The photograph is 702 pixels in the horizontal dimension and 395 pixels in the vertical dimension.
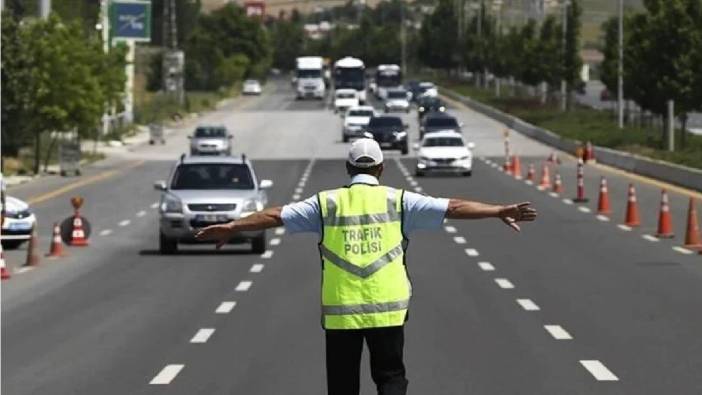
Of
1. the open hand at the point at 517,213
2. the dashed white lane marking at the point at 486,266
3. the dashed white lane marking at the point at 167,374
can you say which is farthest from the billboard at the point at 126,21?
the open hand at the point at 517,213

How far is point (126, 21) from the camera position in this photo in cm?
9450

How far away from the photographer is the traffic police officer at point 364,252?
8672 mm

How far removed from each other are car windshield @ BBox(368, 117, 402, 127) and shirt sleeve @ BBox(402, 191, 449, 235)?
66.1 metres

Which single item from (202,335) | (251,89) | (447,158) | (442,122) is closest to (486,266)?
(202,335)

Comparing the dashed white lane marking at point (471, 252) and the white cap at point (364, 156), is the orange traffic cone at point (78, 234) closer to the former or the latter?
the dashed white lane marking at point (471, 252)

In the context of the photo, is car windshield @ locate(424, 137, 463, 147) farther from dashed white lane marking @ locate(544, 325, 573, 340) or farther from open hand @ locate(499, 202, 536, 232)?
open hand @ locate(499, 202, 536, 232)

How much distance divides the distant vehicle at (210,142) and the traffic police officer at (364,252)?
6431 cm

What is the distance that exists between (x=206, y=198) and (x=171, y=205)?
58cm

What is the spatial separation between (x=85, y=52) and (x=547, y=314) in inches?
1994

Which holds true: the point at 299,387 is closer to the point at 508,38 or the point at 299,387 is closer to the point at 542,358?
the point at 542,358

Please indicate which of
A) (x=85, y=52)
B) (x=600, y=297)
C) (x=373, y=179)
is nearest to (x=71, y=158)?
(x=85, y=52)

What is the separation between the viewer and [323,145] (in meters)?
84.0

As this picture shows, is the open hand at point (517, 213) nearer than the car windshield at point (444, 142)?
Yes

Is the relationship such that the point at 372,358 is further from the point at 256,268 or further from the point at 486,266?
the point at 486,266
